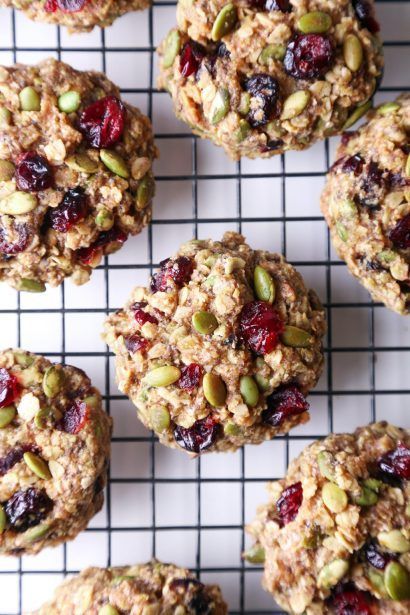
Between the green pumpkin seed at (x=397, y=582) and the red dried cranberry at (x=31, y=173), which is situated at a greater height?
the red dried cranberry at (x=31, y=173)

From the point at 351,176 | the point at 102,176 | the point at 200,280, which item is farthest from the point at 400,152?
the point at 102,176

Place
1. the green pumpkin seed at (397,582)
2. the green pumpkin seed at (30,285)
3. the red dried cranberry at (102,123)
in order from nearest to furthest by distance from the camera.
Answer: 1. the green pumpkin seed at (397,582)
2. the red dried cranberry at (102,123)
3. the green pumpkin seed at (30,285)

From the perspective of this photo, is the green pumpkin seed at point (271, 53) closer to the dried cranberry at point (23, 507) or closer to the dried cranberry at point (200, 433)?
the dried cranberry at point (200, 433)

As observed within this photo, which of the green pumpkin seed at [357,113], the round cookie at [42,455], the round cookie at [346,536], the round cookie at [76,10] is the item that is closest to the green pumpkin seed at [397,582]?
the round cookie at [346,536]

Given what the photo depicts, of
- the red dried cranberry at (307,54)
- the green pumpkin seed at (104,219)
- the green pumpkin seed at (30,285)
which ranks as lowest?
the green pumpkin seed at (30,285)

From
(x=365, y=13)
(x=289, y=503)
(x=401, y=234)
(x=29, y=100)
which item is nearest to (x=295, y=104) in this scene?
(x=365, y=13)

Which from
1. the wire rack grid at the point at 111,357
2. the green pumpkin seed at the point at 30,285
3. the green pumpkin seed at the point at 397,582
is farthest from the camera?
the wire rack grid at the point at 111,357

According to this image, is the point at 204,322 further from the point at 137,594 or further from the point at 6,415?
the point at 137,594
